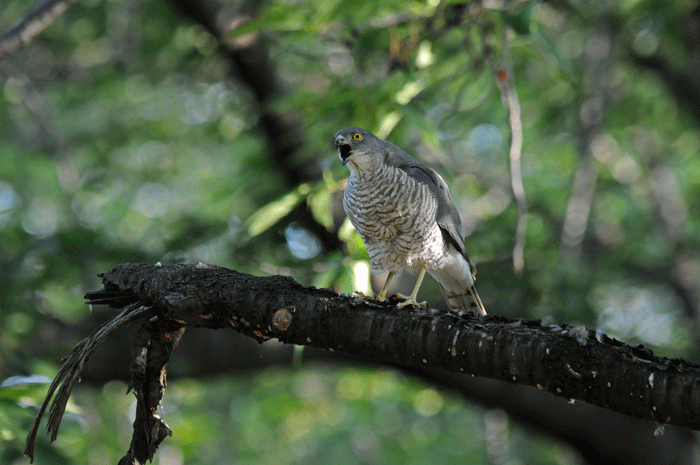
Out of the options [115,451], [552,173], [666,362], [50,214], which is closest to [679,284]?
[552,173]

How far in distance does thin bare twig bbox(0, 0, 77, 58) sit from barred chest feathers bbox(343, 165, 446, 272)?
173 cm

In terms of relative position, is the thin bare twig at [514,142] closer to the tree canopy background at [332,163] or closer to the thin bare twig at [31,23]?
the tree canopy background at [332,163]

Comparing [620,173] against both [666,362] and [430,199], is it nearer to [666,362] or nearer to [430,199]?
[430,199]

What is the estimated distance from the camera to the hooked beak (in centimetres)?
314

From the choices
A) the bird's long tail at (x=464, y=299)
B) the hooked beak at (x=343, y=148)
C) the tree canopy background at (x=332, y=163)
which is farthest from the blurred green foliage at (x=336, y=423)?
the hooked beak at (x=343, y=148)

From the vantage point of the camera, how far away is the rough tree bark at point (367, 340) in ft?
4.85

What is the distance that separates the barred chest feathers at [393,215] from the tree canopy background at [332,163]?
16 centimetres

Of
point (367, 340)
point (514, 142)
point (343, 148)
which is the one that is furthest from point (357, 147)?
point (367, 340)

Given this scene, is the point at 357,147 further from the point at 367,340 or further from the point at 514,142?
the point at 367,340

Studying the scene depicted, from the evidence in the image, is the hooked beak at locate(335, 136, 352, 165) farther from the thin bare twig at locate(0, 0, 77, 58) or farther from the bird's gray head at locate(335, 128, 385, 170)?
the thin bare twig at locate(0, 0, 77, 58)

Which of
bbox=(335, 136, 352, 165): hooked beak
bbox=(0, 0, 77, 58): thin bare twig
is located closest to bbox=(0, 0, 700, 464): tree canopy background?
bbox=(335, 136, 352, 165): hooked beak

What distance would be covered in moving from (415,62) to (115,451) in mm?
4600

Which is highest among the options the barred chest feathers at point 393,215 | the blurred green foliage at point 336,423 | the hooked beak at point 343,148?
the hooked beak at point 343,148

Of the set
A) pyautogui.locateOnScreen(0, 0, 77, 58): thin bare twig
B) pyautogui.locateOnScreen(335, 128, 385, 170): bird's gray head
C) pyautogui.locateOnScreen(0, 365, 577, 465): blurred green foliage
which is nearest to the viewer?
pyautogui.locateOnScreen(0, 0, 77, 58): thin bare twig
